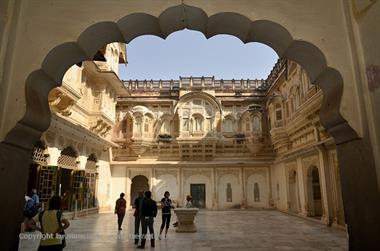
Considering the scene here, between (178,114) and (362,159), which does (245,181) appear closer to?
(178,114)

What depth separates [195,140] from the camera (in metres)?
19.8

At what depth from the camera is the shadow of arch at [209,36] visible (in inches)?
117

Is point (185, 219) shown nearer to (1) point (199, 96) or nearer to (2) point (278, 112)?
(2) point (278, 112)

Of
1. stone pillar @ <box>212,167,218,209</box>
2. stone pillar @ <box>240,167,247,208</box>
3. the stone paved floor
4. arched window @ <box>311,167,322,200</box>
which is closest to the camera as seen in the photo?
the stone paved floor

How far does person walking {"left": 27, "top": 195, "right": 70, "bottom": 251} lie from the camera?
340cm

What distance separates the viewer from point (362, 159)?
2.94 meters

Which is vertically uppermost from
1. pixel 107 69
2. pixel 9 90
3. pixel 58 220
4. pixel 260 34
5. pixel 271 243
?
pixel 107 69

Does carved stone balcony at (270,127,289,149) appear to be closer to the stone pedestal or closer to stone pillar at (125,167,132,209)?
the stone pedestal

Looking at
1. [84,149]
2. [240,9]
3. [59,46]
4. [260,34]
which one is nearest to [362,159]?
[260,34]

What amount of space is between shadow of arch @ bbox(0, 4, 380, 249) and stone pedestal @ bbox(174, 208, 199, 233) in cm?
700

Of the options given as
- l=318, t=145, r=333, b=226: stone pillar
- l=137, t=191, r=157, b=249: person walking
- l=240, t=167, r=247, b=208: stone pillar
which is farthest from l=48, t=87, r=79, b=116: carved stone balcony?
l=240, t=167, r=247, b=208: stone pillar

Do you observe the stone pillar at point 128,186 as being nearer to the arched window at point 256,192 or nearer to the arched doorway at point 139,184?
the arched doorway at point 139,184

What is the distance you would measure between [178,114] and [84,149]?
7.61 metres

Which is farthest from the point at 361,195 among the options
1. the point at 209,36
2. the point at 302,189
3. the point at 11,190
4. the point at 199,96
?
the point at 199,96
